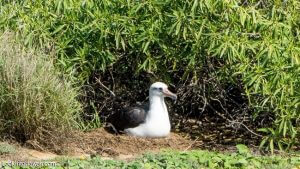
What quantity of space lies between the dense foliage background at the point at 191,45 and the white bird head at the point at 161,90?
25cm

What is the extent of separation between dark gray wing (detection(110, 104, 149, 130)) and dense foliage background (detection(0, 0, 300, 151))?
0.42 metres

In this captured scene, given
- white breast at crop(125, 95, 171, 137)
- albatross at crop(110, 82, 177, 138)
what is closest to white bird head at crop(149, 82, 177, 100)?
albatross at crop(110, 82, 177, 138)

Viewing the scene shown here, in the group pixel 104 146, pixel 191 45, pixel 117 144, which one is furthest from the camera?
pixel 191 45

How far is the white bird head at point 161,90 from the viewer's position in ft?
33.3

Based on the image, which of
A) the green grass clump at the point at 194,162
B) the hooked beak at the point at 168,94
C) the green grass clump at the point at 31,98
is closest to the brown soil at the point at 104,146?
the green grass clump at the point at 31,98

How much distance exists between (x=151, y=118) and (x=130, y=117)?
0.27 meters

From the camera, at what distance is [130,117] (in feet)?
33.3

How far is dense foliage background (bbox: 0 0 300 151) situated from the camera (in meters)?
9.34

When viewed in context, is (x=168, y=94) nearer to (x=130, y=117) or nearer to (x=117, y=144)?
(x=130, y=117)

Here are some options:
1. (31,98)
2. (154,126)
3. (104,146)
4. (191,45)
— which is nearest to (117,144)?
(104,146)

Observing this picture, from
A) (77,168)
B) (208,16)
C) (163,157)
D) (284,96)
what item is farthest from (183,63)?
(77,168)

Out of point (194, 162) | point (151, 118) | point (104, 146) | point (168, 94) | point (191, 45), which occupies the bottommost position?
point (104, 146)

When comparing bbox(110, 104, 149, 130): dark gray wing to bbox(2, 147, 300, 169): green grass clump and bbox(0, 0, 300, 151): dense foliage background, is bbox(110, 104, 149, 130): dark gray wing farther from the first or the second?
bbox(2, 147, 300, 169): green grass clump

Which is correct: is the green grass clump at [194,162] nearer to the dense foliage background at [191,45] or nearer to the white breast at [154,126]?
the dense foliage background at [191,45]
